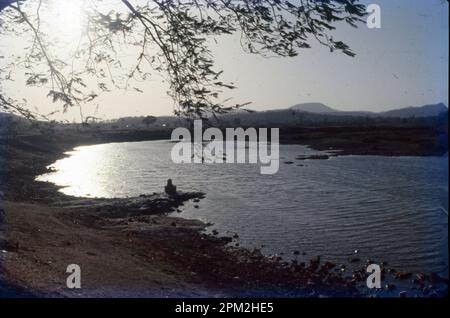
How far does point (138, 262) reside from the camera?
38.9 feet

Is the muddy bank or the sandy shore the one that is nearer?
the sandy shore

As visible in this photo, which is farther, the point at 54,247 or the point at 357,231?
the point at 357,231

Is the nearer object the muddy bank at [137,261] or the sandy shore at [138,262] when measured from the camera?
the sandy shore at [138,262]

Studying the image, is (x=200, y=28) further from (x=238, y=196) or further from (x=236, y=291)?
(x=238, y=196)

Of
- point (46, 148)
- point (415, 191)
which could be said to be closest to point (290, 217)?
point (415, 191)

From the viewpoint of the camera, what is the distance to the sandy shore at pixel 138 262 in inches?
352

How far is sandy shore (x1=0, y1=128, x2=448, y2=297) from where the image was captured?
895cm

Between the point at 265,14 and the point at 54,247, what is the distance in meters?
8.76

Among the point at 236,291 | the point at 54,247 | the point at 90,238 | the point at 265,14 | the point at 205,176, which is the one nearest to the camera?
the point at 265,14

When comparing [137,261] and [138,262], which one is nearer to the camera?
[138,262]

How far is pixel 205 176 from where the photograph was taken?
37.9 meters
